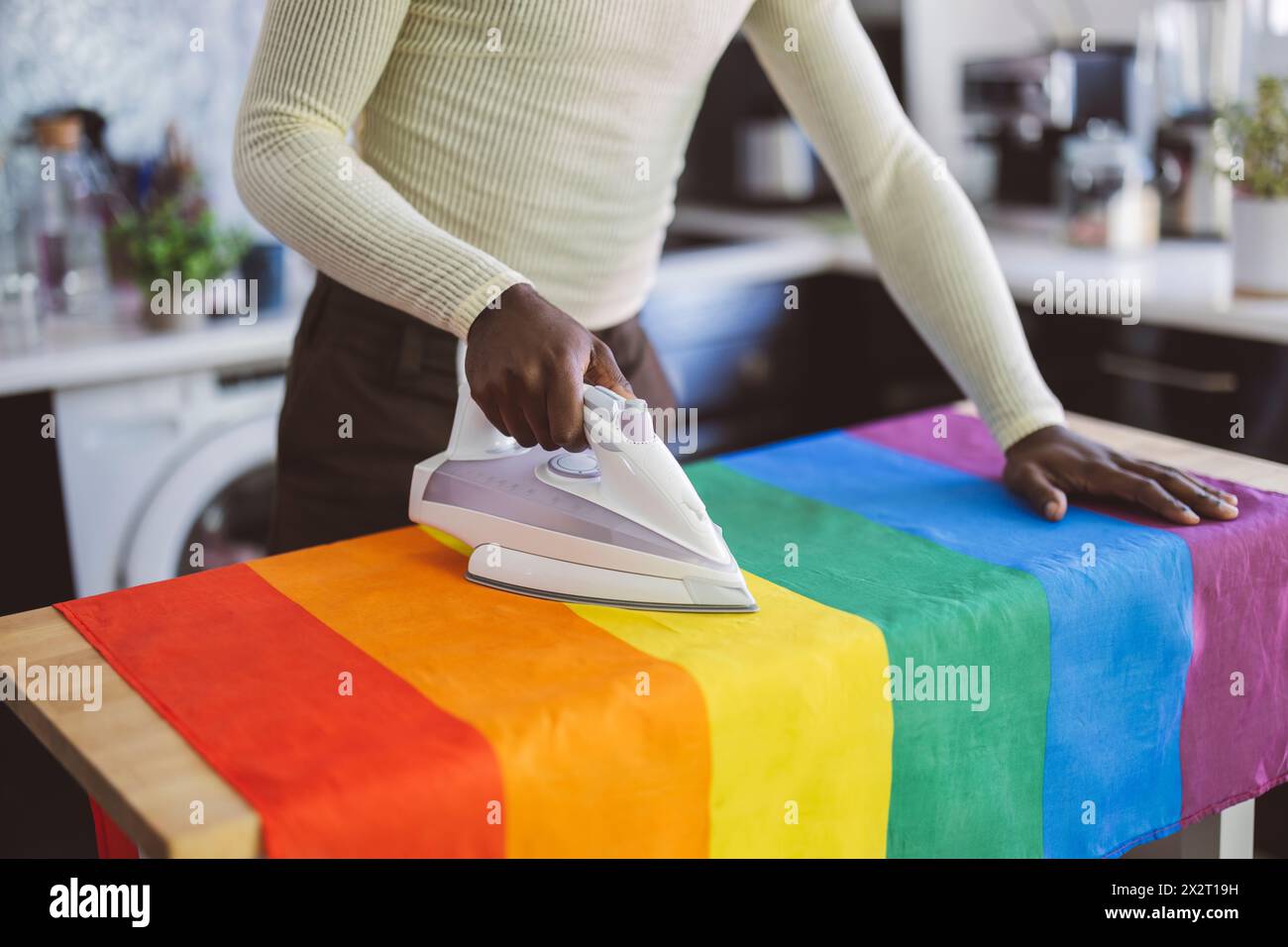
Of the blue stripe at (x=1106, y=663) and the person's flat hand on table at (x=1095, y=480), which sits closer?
the blue stripe at (x=1106, y=663)

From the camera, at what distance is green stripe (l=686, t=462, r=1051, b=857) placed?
97 centimetres

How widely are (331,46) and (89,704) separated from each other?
1.77ft

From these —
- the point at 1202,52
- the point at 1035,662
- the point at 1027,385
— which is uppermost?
the point at 1202,52

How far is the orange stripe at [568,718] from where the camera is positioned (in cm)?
83

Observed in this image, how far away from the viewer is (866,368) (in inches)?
106

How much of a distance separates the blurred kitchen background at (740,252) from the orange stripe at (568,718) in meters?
1.15

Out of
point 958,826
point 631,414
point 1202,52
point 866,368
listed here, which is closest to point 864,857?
point 958,826

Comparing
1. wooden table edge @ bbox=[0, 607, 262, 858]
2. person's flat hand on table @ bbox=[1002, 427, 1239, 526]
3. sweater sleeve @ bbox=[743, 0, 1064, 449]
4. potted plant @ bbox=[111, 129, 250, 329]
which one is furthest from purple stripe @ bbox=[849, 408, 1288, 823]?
potted plant @ bbox=[111, 129, 250, 329]

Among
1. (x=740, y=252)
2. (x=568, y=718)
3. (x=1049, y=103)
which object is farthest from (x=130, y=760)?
(x=1049, y=103)

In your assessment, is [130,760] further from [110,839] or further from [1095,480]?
Answer: [1095,480]

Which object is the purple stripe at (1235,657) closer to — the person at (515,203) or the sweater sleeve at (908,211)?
the person at (515,203)

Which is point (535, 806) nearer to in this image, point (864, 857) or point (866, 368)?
point (864, 857)

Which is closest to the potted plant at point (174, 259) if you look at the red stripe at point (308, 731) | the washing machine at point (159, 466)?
the washing machine at point (159, 466)

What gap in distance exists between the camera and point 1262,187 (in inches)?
84.0
